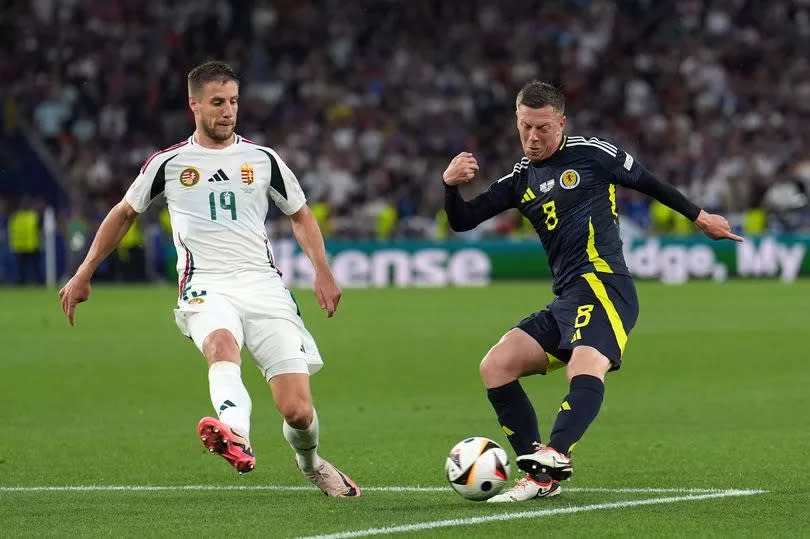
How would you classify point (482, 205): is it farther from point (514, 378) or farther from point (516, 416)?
point (516, 416)

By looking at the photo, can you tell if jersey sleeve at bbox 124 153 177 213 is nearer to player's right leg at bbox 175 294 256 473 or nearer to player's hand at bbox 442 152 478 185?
player's right leg at bbox 175 294 256 473

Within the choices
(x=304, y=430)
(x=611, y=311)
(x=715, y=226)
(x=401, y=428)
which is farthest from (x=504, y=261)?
(x=304, y=430)

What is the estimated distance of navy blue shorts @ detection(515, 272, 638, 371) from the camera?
7.39m

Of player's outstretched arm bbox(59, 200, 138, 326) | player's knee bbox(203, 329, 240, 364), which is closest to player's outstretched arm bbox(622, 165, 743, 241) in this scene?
player's knee bbox(203, 329, 240, 364)

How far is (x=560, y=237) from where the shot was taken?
7.75m

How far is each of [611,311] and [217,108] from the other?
6.93ft

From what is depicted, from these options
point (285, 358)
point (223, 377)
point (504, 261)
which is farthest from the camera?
point (504, 261)

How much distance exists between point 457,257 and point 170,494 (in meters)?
22.8

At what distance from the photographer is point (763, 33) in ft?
118

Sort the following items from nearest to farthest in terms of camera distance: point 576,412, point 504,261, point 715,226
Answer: point 576,412, point 715,226, point 504,261

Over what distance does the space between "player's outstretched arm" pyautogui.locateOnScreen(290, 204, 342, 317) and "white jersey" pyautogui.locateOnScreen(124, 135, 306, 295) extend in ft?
0.71

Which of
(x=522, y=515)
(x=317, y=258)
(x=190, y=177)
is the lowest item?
(x=522, y=515)

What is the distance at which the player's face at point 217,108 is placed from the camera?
7.20 m

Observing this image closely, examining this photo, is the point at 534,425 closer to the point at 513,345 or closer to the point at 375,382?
the point at 513,345
